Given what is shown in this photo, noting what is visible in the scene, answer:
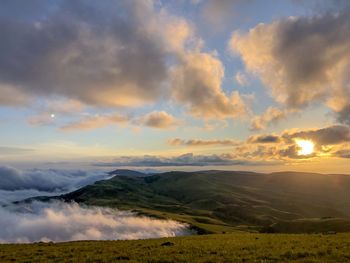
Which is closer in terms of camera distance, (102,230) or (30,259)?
(30,259)

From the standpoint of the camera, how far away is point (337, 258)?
22.2 metres

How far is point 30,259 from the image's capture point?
28.6 meters

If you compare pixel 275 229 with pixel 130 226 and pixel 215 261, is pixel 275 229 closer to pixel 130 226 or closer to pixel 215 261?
pixel 130 226

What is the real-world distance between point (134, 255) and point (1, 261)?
11098mm

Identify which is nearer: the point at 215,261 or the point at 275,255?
the point at 215,261

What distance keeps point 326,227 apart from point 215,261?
69381 mm

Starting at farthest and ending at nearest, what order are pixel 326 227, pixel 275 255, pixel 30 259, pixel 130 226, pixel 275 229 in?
pixel 130 226 → pixel 275 229 → pixel 326 227 → pixel 30 259 → pixel 275 255

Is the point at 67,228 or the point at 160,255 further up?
the point at 160,255

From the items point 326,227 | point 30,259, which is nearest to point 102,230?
point 326,227

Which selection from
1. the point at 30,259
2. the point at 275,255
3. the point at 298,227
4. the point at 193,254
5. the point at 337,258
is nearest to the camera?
the point at 337,258

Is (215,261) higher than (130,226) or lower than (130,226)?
higher

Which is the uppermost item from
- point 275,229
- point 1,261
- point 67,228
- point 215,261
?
point 215,261

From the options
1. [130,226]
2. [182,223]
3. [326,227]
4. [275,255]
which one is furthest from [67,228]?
[275,255]

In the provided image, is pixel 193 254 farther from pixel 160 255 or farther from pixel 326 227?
pixel 326 227
